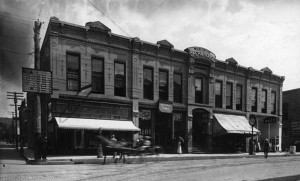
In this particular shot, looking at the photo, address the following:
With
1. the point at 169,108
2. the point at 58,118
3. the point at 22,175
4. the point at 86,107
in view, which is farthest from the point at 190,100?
the point at 22,175

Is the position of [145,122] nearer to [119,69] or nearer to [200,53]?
[119,69]

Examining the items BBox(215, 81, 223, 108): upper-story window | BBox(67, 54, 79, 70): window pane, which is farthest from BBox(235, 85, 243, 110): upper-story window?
BBox(67, 54, 79, 70): window pane

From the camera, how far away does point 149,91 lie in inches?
921

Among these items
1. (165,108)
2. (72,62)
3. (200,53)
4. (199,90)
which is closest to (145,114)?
(165,108)

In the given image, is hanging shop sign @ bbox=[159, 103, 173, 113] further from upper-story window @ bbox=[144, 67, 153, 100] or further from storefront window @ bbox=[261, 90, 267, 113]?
storefront window @ bbox=[261, 90, 267, 113]

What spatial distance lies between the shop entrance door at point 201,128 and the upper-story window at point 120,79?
781cm

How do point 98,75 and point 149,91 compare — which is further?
point 149,91

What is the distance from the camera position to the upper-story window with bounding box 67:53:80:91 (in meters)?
19.8

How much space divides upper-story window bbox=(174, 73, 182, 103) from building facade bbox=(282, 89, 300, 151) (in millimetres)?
21244

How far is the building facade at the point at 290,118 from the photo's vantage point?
3828 cm

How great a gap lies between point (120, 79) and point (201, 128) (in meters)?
9.51

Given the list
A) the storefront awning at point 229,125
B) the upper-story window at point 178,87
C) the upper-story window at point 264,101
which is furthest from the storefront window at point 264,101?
the upper-story window at point 178,87

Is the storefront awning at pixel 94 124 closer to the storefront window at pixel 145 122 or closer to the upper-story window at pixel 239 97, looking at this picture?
the storefront window at pixel 145 122

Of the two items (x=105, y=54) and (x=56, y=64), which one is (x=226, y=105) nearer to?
(x=105, y=54)
